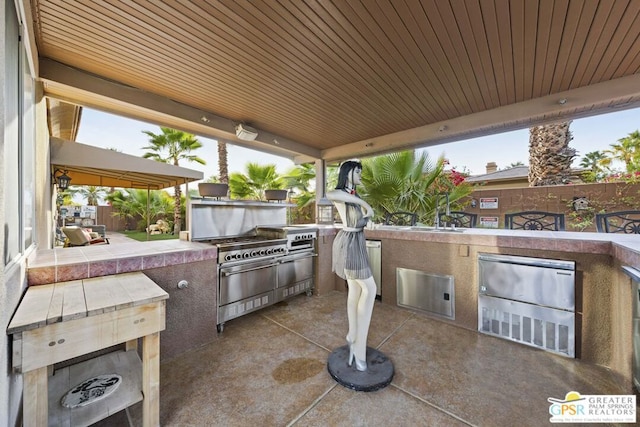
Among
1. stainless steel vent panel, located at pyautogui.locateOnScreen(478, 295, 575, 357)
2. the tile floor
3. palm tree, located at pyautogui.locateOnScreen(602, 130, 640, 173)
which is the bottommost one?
the tile floor

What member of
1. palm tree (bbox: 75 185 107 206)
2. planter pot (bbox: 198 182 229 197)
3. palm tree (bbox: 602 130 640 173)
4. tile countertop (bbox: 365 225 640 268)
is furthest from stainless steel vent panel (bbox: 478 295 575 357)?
palm tree (bbox: 75 185 107 206)

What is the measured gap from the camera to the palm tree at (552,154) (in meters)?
6.06

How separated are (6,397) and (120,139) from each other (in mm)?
9744

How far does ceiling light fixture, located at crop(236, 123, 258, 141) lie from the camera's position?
3527 millimetres

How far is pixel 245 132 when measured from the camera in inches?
140

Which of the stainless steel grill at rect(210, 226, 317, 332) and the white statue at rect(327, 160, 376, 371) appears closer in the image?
the white statue at rect(327, 160, 376, 371)

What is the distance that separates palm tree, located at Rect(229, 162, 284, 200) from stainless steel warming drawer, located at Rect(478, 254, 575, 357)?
16.7ft

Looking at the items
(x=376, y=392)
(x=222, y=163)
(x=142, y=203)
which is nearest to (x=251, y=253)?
(x=376, y=392)

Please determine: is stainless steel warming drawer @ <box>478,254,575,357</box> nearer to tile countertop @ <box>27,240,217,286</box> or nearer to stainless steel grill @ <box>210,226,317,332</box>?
stainless steel grill @ <box>210,226,317,332</box>

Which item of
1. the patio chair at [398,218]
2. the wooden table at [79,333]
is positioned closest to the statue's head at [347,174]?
the wooden table at [79,333]

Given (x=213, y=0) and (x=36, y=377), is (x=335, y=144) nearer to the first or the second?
(x=213, y=0)

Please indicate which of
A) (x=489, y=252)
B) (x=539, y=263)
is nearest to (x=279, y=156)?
(x=489, y=252)

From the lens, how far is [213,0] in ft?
5.17

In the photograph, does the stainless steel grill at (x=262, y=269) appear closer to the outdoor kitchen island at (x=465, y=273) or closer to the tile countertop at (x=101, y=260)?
the outdoor kitchen island at (x=465, y=273)
